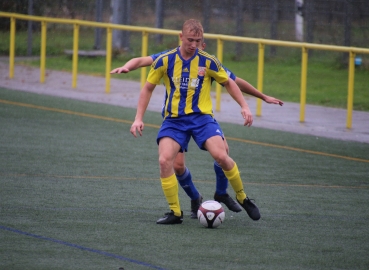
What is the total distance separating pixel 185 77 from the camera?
709 centimetres

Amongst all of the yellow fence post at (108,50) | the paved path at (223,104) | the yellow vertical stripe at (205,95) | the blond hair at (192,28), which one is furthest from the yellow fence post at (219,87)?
the blond hair at (192,28)

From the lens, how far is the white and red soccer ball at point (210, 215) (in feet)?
22.9

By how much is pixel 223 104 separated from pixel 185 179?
925 centimetres

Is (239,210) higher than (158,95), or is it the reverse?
(158,95)

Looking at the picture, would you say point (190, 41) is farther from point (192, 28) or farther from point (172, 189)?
point (172, 189)

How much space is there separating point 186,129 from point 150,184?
6.71ft

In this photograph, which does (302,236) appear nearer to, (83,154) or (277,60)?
(83,154)

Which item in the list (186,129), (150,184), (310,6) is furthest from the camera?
(310,6)

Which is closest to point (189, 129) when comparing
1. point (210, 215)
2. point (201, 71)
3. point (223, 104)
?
point (201, 71)

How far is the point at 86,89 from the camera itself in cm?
1783

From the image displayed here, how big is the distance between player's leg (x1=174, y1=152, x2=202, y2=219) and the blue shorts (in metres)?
0.24

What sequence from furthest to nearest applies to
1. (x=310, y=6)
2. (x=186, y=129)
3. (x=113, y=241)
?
(x=310, y=6) < (x=186, y=129) < (x=113, y=241)

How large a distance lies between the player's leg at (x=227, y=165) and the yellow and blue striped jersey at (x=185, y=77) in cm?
30

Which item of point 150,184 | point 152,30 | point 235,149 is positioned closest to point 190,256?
point 150,184
